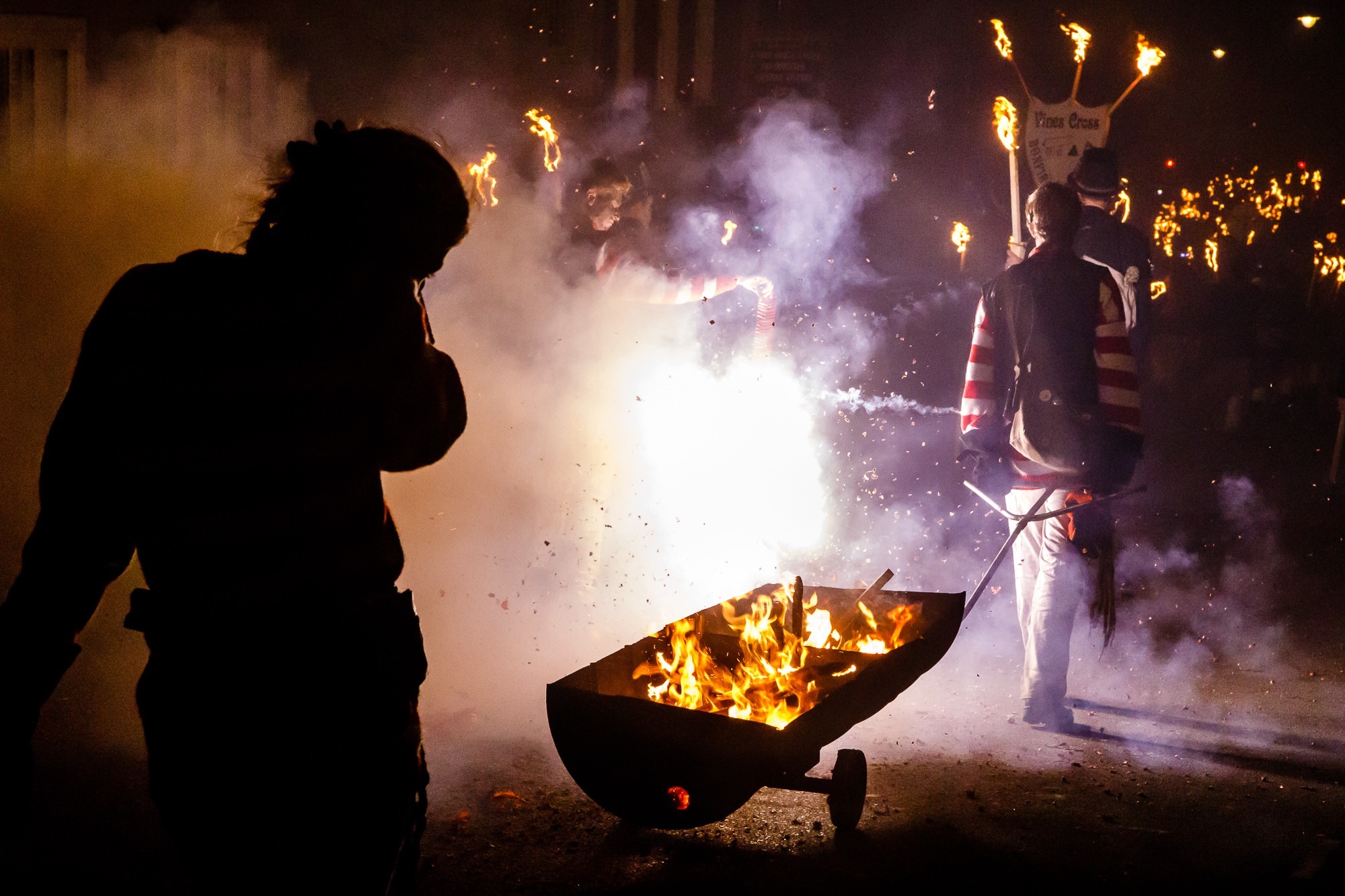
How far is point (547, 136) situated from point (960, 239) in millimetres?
7846

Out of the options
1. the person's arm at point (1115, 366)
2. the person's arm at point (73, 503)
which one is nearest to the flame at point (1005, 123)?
the person's arm at point (1115, 366)

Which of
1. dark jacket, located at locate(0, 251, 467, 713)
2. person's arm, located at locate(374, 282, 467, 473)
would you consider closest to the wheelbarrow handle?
person's arm, located at locate(374, 282, 467, 473)

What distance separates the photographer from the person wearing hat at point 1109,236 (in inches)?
298

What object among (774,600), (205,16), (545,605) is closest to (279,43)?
(205,16)

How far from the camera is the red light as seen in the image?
10.6 ft

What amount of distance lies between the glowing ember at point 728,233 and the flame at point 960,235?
552 centimetres

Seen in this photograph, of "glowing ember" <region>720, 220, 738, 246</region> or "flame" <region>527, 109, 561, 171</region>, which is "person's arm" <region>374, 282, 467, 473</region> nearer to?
"flame" <region>527, 109, 561, 171</region>

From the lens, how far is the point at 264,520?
67.3 inches

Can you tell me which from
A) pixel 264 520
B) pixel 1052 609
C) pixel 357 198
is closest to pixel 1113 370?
pixel 1052 609

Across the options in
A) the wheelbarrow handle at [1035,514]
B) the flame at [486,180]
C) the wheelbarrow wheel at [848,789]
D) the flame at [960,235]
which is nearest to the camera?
the wheelbarrow wheel at [848,789]

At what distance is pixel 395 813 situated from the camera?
1.90m

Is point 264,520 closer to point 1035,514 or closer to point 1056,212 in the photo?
point 1035,514

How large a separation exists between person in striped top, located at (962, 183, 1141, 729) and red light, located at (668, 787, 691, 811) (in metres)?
2.90

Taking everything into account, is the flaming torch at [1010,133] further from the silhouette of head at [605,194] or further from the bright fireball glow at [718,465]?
the silhouette of head at [605,194]
